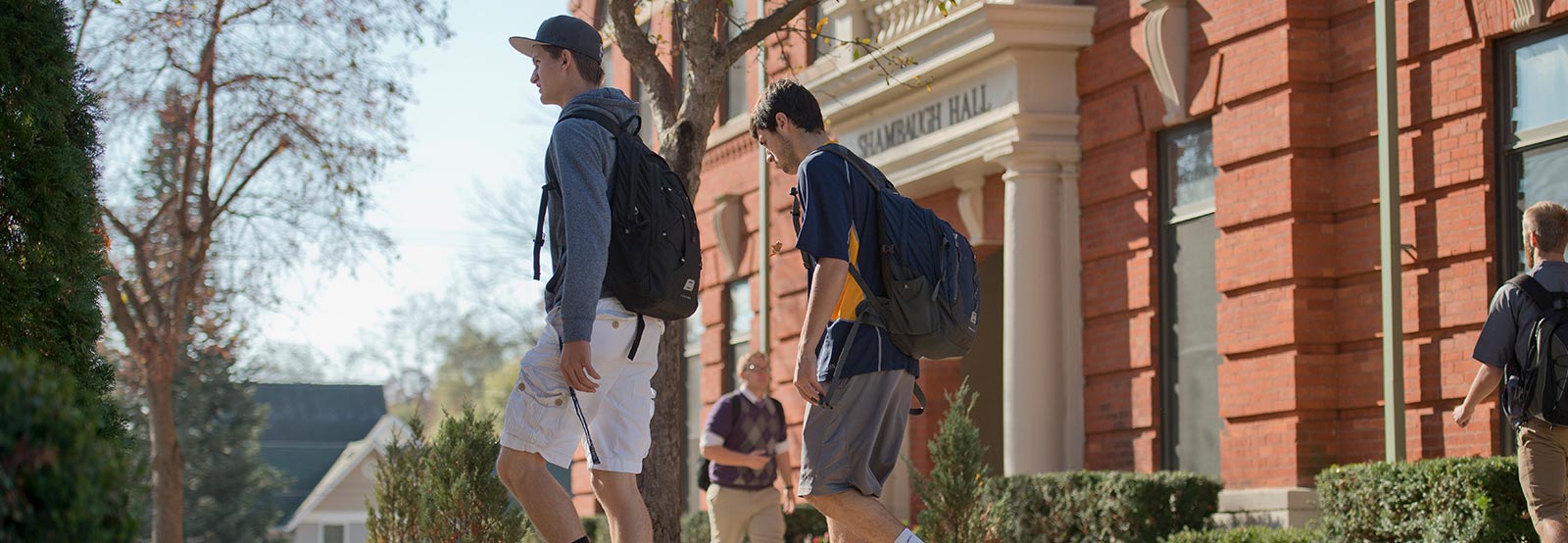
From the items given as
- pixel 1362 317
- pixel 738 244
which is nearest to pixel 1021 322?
pixel 1362 317

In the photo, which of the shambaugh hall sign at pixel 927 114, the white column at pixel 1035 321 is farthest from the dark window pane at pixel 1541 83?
the shambaugh hall sign at pixel 927 114

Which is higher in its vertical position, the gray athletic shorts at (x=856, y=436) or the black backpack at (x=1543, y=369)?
the black backpack at (x=1543, y=369)

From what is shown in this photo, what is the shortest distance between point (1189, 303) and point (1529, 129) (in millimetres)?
3613

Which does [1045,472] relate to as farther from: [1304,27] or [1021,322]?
[1304,27]

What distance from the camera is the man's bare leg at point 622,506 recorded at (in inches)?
227

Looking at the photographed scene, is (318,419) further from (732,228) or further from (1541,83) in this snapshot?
(1541,83)

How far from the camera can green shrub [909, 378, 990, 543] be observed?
11.5m

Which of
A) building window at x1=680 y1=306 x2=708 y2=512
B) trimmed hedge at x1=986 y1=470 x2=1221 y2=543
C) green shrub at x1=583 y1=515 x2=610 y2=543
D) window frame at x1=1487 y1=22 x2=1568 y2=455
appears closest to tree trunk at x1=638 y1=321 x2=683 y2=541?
trimmed hedge at x1=986 y1=470 x2=1221 y2=543

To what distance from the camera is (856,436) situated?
5.97m

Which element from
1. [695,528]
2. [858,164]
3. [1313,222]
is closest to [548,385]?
[858,164]

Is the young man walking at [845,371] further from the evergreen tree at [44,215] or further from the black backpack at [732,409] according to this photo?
the black backpack at [732,409]

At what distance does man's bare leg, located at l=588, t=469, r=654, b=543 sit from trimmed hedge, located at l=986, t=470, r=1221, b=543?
749 centimetres

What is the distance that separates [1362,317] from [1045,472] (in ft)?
11.2

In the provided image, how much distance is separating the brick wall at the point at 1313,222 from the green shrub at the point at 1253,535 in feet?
3.02
